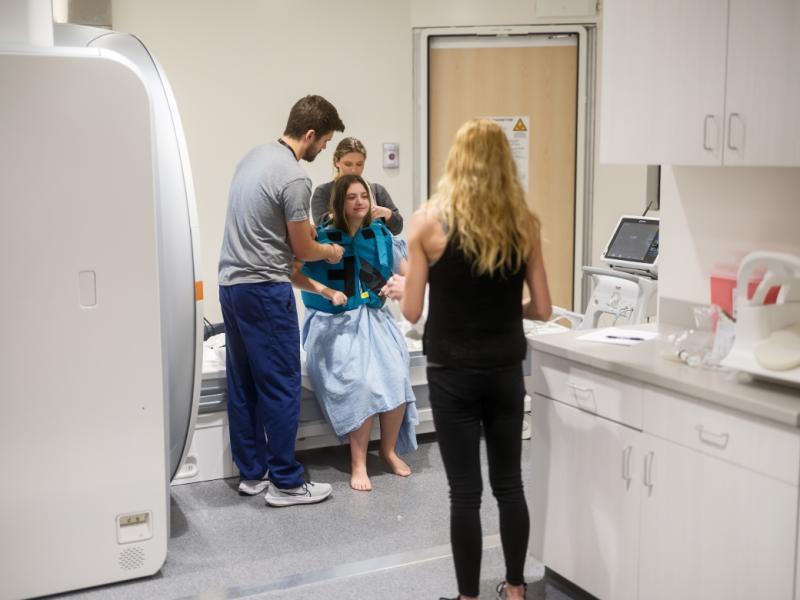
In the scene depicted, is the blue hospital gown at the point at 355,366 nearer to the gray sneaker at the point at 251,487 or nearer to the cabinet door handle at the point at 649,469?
the gray sneaker at the point at 251,487

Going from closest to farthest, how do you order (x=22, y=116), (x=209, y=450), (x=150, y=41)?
1. (x=22, y=116)
2. (x=209, y=450)
3. (x=150, y=41)

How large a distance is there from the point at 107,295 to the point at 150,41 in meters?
2.69

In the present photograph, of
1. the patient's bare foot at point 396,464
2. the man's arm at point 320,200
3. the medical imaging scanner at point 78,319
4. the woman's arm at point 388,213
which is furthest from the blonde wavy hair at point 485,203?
the man's arm at point 320,200

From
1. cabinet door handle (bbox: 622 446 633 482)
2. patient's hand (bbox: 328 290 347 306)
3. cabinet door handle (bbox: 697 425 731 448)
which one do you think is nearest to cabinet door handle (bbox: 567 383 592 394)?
cabinet door handle (bbox: 622 446 633 482)

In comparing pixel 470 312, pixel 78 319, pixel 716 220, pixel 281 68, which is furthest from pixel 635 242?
pixel 281 68

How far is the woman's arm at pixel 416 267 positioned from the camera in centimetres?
250

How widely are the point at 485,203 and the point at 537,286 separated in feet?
0.97

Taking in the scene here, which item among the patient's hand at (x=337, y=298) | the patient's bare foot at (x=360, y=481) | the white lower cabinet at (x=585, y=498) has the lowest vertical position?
the patient's bare foot at (x=360, y=481)

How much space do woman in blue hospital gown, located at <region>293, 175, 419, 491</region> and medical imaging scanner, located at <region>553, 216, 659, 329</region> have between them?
2.87ft

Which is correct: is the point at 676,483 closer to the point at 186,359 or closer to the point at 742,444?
the point at 742,444

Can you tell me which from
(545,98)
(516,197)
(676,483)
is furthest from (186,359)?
(545,98)

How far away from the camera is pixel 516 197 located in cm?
255

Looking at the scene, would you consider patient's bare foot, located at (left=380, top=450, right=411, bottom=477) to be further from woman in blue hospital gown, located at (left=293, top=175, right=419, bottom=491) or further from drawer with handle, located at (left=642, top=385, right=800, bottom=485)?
drawer with handle, located at (left=642, top=385, right=800, bottom=485)

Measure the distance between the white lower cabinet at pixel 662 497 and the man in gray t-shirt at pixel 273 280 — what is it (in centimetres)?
111
